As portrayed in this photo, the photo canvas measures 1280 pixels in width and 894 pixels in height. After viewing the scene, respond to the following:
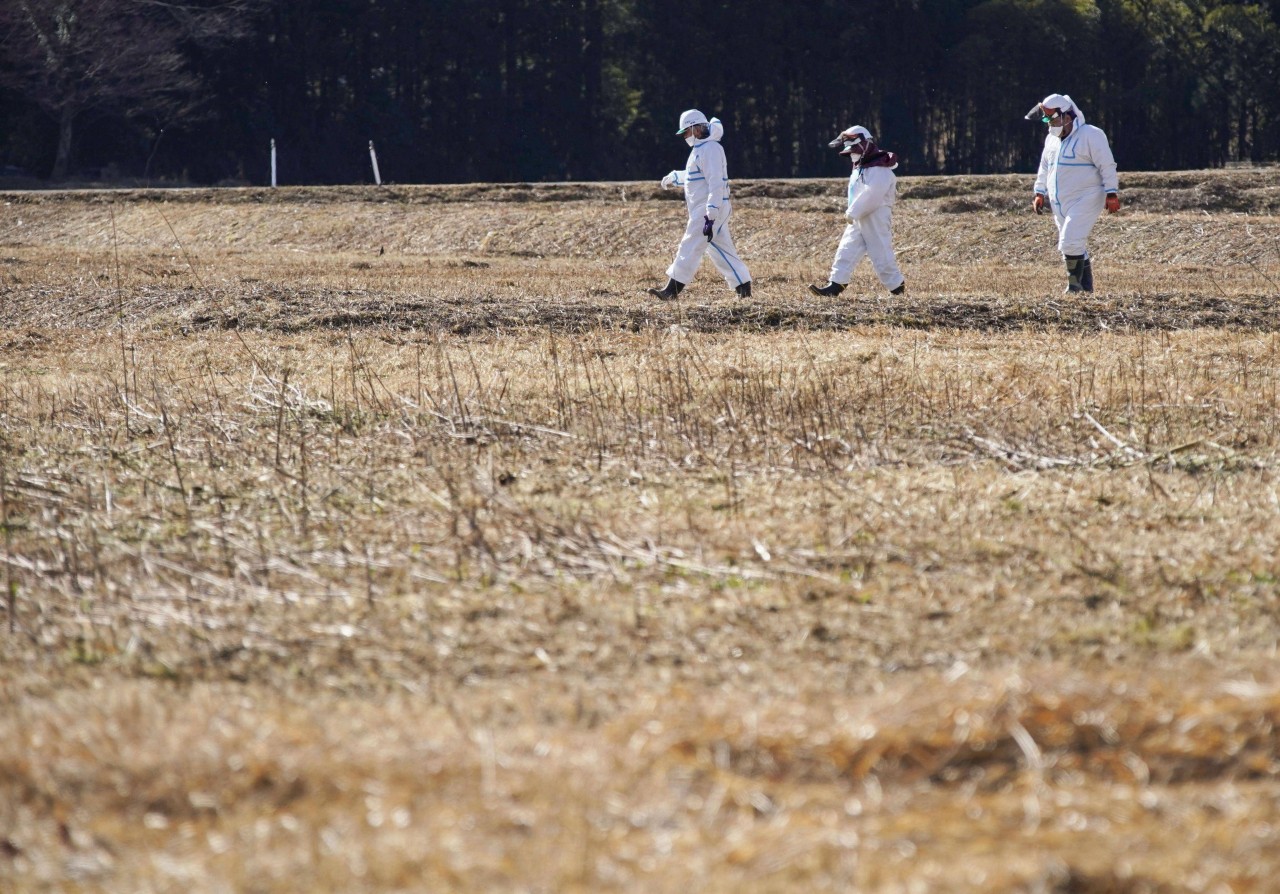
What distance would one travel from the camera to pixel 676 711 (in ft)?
13.4

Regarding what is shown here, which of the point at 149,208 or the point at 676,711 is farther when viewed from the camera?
the point at 149,208

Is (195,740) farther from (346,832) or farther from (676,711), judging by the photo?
(676,711)

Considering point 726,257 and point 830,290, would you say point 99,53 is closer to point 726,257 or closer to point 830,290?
point 726,257

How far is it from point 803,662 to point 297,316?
7852 mm

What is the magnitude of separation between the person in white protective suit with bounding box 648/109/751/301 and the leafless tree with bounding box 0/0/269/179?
1089 inches

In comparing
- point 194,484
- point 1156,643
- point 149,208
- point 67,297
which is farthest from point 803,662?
point 149,208

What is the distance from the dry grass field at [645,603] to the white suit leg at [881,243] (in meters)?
2.62

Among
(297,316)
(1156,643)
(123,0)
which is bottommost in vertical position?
(1156,643)

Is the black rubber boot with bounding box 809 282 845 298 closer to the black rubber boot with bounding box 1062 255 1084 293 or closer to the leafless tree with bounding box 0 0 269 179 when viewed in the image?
the black rubber boot with bounding box 1062 255 1084 293

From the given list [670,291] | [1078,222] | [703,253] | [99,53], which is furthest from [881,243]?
[99,53]

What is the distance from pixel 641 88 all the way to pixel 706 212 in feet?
109

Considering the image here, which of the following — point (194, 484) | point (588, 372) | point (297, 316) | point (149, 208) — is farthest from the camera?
point (149, 208)

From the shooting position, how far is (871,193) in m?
13.9

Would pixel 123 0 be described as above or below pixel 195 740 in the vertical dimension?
above
